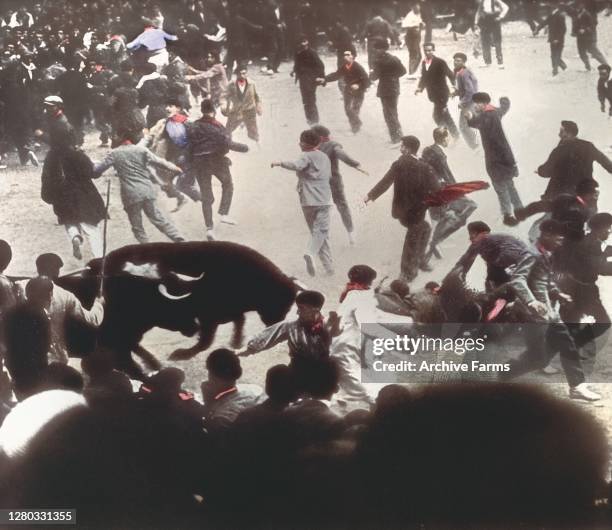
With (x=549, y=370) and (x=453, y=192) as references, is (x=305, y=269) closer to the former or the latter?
(x=453, y=192)

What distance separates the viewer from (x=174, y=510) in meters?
7.10

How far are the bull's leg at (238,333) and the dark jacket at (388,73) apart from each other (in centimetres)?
188

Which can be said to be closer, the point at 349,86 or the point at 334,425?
the point at 334,425

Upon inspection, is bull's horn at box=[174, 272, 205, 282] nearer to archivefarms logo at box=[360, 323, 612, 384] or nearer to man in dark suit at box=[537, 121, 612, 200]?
archivefarms logo at box=[360, 323, 612, 384]

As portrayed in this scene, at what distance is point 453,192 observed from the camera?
733 cm

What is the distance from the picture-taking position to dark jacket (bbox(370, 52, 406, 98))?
7422 mm

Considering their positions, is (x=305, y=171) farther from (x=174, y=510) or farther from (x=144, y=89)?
(x=174, y=510)

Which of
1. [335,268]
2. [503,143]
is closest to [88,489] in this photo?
[335,268]

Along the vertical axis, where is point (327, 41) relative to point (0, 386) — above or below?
above

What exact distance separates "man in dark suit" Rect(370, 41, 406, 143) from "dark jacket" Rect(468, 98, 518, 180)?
0.61 meters

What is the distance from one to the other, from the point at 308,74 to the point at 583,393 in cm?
291

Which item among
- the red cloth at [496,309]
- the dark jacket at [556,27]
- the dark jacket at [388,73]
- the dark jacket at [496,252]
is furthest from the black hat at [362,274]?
the dark jacket at [556,27]

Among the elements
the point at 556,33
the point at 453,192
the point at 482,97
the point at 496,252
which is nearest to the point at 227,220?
the point at 453,192

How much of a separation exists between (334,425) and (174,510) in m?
1.23
